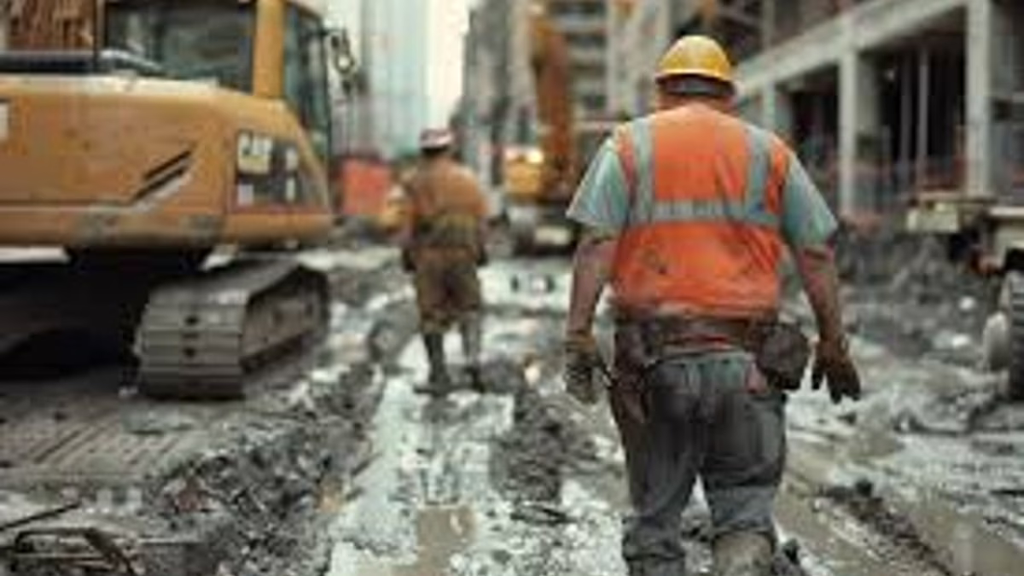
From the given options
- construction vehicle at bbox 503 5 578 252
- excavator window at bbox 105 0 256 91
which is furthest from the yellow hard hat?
construction vehicle at bbox 503 5 578 252

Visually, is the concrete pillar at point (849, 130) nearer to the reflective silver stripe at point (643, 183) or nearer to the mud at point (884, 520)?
the mud at point (884, 520)

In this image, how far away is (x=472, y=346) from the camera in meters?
14.3

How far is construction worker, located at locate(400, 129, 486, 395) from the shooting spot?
550 inches

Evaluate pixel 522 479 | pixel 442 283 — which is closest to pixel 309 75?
pixel 442 283

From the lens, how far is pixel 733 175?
602cm

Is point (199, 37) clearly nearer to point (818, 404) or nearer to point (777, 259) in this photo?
point (818, 404)

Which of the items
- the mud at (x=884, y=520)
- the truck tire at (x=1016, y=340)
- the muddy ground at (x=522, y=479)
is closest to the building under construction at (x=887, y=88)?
the truck tire at (x=1016, y=340)

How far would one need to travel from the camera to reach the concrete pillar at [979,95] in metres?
24.2

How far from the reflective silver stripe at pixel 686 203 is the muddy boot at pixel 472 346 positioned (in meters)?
8.25

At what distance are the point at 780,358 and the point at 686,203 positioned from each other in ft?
1.88

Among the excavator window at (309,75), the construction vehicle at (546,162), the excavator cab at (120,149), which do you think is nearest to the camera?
the excavator cab at (120,149)

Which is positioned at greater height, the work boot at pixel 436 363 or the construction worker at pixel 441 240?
the construction worker at pixel 441 240

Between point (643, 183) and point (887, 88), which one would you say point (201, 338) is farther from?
point (887, 88)

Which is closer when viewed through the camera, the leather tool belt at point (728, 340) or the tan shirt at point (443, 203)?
the leather tool belt at point (728, 340)
